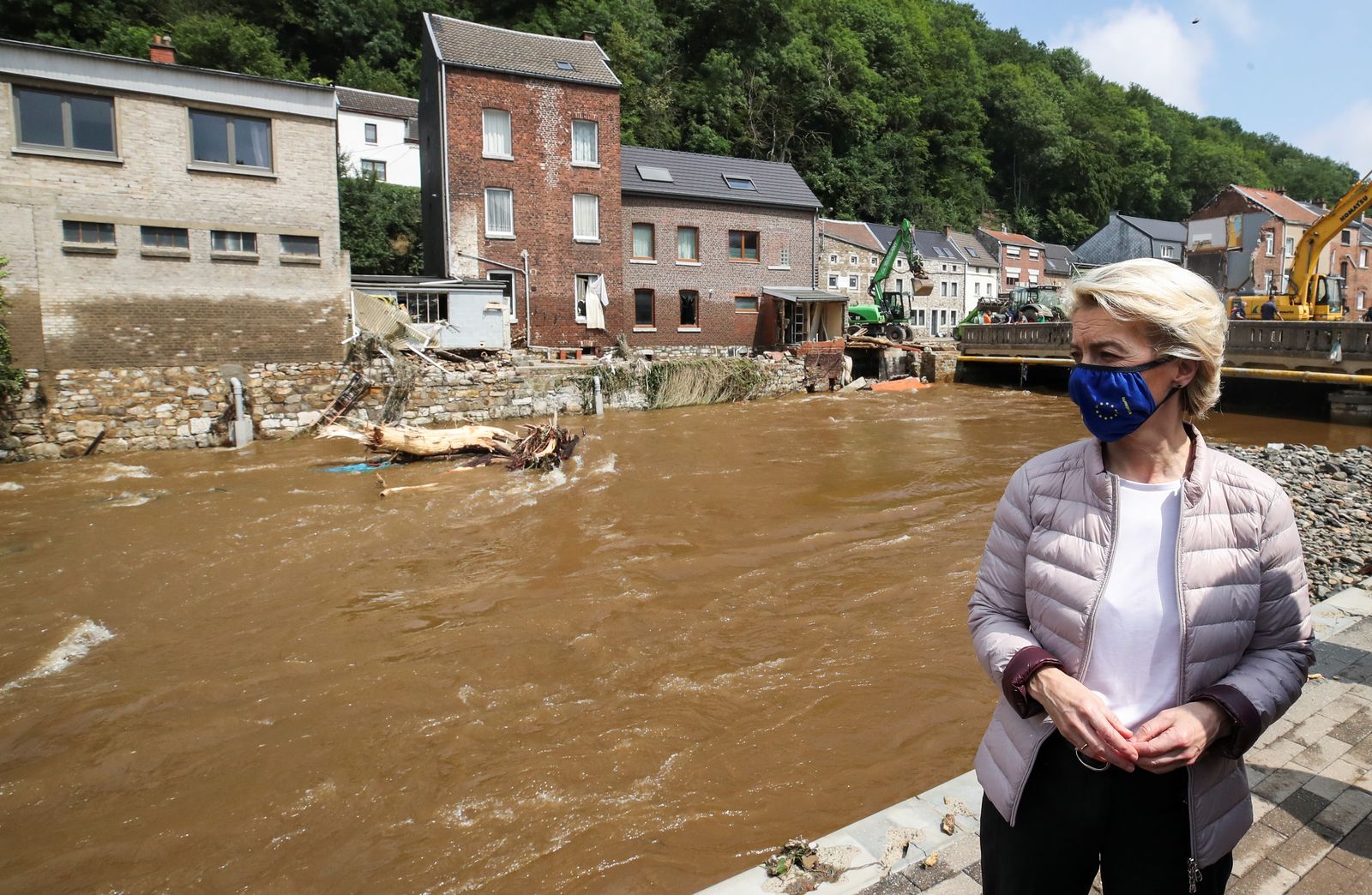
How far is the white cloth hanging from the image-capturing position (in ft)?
85.5

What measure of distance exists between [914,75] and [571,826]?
209ft

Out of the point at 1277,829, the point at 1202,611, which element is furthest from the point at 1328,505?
the point at 1202,611

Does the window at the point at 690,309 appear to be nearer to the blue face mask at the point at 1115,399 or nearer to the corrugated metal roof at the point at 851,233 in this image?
the corrugated metal roof at the point at 851,233

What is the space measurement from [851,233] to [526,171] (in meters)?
21.6

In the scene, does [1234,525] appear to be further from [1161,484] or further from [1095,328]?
[1095,328]

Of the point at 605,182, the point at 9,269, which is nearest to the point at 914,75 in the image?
the point at 605,182

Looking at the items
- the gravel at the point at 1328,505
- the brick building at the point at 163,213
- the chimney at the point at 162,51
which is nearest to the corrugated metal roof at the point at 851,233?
the brick building at the point at 163,213

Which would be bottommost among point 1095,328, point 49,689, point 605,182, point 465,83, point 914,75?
point 49,689

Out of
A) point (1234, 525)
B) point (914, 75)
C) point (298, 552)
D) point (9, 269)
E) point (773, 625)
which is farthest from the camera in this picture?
point (914, 75)

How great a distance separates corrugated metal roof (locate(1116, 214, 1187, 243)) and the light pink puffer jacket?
5841cm

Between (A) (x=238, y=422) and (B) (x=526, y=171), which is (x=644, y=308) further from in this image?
(A) (x=238, y=422)

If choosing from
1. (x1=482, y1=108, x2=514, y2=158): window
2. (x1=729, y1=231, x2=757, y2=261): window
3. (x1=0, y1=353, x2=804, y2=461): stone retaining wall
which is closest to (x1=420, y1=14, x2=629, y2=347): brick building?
(x1=482, y1=108, x2=514, y2=158): window

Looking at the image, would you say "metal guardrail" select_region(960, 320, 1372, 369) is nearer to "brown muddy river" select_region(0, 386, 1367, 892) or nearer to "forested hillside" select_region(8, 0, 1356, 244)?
"brown muddy river" select_region(0, 386, 1367, 892)

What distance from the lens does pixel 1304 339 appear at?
19391mm
